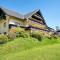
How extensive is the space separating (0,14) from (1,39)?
51.8 feet

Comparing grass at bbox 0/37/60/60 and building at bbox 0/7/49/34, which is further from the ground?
building at bbox 0/7/49/34

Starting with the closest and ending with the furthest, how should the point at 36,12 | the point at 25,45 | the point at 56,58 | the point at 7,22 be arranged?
the point at 56,58 → the point at 25,45 → the point at 7,22 → the point at 36,12

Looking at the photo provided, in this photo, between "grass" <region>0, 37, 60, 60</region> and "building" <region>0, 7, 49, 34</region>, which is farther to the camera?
"building" <region>0, 7, 49, 34</region>

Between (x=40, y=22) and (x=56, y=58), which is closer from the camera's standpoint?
(x=56, y=58)

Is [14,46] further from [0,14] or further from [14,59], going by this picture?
[0,14]

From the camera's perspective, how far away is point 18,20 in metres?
41.1

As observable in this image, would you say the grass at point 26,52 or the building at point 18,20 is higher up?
the building at point 18,20

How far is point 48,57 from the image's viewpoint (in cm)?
1525

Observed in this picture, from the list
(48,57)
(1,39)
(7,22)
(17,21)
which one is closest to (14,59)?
(48,57)

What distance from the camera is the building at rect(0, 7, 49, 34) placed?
37.8 metres

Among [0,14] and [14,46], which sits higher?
[0,14]

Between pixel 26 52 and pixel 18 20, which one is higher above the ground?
pixel 18 20

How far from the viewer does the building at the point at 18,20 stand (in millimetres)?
37781

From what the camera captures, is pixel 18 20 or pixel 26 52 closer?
pixel 26 52
